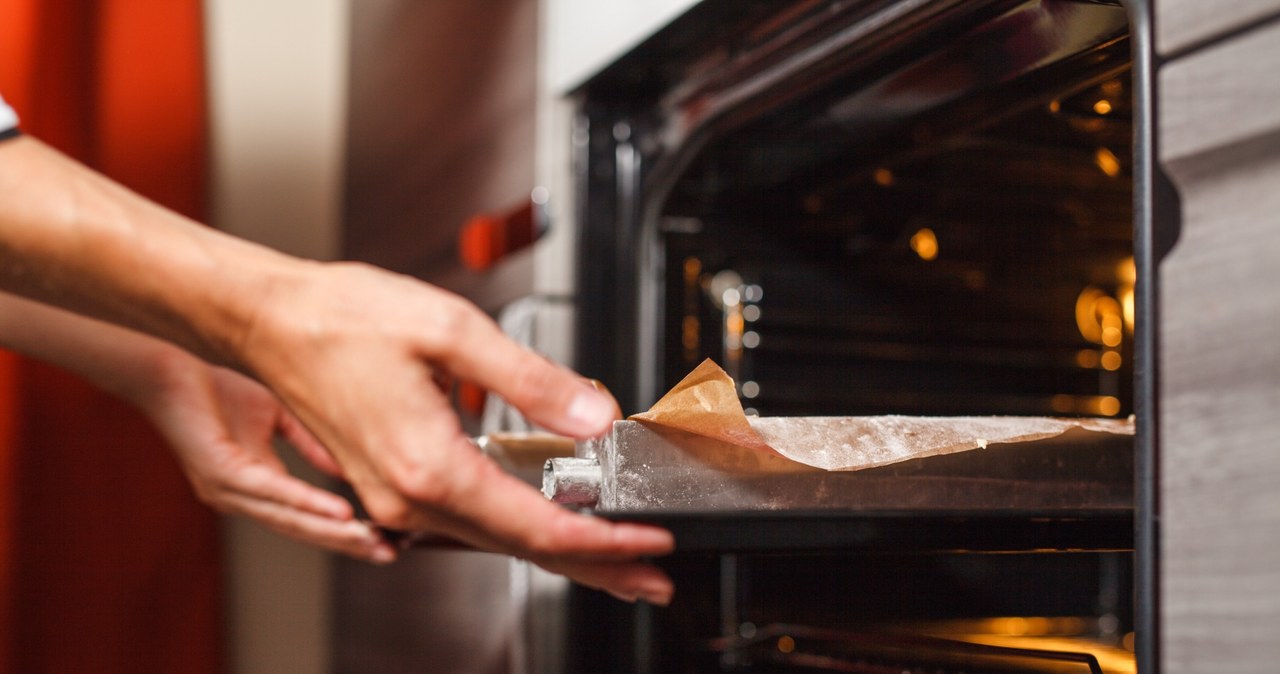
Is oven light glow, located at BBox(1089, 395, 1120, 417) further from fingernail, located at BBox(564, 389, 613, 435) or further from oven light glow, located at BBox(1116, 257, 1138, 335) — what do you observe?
fingernail, located at BBox(564, 389, 613, 435)

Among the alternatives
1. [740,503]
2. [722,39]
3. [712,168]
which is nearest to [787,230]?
[712,168]

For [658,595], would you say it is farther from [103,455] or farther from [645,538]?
[103,455]

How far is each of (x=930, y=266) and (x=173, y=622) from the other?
114cm

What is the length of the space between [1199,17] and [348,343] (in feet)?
1.06

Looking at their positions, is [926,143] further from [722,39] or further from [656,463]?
[656,463]

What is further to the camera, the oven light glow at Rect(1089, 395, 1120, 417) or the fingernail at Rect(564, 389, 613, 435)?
the oven light glow at Rect(1089, 395, 1120, 417)

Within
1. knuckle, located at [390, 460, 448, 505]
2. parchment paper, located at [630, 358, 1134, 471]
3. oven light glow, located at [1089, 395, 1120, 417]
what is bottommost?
knuckle, located at [390, 460, 448, 505]

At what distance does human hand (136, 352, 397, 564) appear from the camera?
2.29ft

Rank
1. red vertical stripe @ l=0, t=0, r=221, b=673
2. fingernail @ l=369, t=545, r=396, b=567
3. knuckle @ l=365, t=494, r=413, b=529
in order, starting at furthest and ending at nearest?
red vertical stripe @ l=0, t=0, r=221, b=673, fingernail @ l=369, t=545, r=396, b=567, knuckle @ l=365, t=494, r=413, b=529

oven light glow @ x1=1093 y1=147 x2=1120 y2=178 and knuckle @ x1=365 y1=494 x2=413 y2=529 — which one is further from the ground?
oven light glow @ x1=1093 y1=147 x2=1120 y2=178

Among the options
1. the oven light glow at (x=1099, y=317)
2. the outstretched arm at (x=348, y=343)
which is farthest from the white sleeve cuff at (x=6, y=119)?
the oven light glow at (x=1099, y=317)

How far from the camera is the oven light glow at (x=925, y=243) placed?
906 millimetres

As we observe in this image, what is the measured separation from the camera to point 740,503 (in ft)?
1.48

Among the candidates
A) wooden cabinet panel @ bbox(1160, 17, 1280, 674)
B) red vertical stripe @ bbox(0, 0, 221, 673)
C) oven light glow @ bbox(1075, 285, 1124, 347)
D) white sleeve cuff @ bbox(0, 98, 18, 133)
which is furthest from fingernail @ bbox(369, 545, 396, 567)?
red vertical stripe @ bbox(0, 0, 221, 673)
